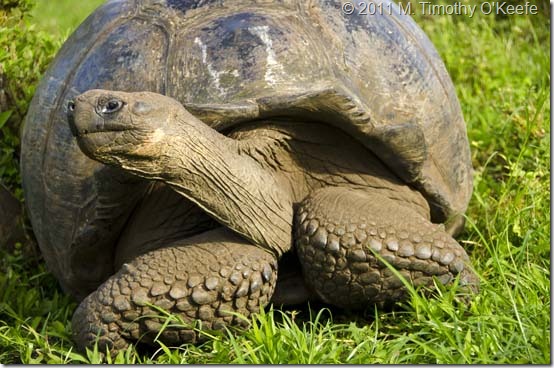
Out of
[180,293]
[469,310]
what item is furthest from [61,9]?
[469,310]

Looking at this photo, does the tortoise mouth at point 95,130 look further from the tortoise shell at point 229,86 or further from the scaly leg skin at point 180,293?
the scaly leg skin at point 180,293

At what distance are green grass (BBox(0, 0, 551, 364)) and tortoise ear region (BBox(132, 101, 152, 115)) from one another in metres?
0.78

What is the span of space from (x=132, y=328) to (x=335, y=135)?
1015 millimetres

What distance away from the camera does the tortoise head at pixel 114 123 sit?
9.30ft

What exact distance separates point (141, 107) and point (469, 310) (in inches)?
51.9

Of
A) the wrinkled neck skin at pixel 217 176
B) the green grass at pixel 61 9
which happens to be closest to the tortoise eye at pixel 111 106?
the wrinkled neck skin at pixel 217 176

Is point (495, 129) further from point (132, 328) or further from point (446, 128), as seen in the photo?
point (132, 328)

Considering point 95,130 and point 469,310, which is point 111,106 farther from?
point 469,310

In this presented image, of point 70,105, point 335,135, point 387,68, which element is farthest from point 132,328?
point 387,68

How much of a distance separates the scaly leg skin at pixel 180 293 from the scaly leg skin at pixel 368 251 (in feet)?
0.58

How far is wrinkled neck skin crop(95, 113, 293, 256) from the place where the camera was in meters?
2.97

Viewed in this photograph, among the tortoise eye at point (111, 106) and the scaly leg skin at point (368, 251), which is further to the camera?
the scaly leg skin at point (368, 251)

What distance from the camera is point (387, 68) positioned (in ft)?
11.5

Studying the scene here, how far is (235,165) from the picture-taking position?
3168 millimetres
